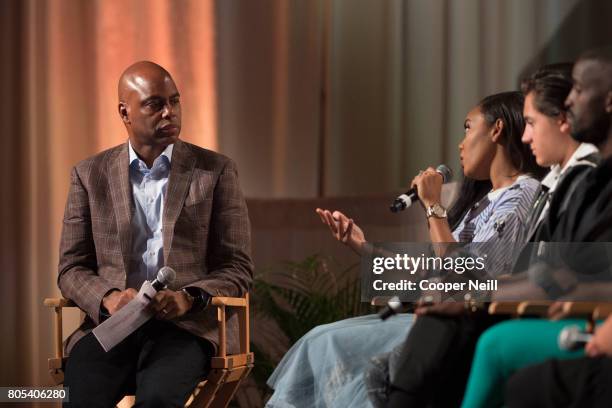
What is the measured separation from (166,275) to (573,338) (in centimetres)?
124

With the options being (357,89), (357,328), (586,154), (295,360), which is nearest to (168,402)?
(295,360)

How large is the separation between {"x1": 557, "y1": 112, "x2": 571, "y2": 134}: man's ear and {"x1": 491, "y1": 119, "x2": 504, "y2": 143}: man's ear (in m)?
0.54

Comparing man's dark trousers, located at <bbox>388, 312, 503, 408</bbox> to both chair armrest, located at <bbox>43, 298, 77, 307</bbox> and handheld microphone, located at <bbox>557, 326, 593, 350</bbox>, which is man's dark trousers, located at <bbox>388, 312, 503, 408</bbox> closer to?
handheld microphone, located at <bbox>557, 326, 593, 350</bbox>

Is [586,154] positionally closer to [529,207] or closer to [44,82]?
[529,207]

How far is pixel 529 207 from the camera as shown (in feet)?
8.98

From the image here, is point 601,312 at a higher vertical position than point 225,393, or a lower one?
higher

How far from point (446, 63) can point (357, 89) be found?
0.44m

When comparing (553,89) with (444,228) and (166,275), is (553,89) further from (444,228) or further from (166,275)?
(166,275)

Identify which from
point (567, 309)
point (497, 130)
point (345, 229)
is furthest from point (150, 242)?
point (567, 309)

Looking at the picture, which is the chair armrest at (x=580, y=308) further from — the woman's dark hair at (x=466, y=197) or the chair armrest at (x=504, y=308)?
the woman's dark hair at (x=466, y=197)

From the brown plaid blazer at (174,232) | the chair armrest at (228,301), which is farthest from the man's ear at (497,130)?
the chair armrest at (228,301)

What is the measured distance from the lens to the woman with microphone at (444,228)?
2.75m

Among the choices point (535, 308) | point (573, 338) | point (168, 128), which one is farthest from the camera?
point (168, 128)

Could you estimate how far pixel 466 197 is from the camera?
124 inches
